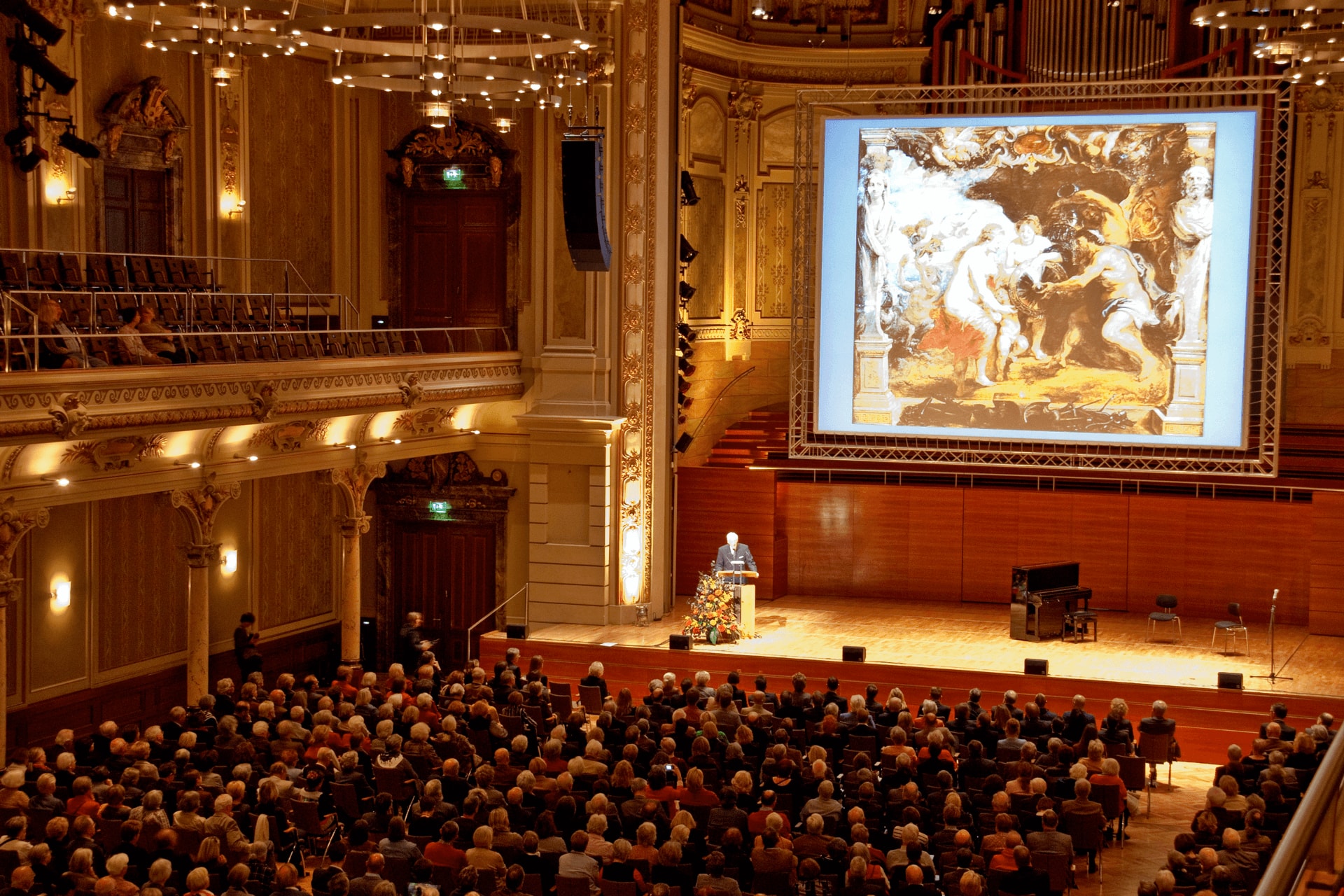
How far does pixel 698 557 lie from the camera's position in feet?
68.5

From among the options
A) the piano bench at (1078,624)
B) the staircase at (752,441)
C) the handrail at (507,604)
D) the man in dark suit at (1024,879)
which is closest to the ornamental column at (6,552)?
the handrail at (507,604)

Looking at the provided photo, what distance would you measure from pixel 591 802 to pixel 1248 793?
4872 millimetres

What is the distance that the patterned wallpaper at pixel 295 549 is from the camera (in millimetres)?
18328

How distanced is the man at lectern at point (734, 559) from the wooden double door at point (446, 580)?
11.6ft

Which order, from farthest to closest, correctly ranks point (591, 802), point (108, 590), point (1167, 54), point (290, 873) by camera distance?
1. point (1167, 54)
2. point (108, 590)
3. point (591, 802)
4. point (290, 873)

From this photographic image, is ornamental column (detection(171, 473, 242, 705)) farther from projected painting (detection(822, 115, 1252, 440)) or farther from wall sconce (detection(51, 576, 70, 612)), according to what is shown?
projected painting (detection(822, 115, 1252, 440))

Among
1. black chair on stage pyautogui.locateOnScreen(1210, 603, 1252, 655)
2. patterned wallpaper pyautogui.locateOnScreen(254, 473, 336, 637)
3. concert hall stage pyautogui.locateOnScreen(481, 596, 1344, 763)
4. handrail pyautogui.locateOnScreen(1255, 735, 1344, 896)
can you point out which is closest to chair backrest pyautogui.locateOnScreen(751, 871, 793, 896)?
handrail pyautogui.locateOnScreen(1255, 735, 1344, 896)

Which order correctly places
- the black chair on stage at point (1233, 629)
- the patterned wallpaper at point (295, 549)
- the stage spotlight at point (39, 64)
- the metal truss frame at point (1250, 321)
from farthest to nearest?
1. the patterned wallpaper at point (295, 549)
2. the black chair on stage at point (1233, 629)
3. the metal truss frame at point (1250, 321)
4. the stage spotlight at point (39, 64)

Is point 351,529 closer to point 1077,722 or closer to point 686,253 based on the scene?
point 686,253

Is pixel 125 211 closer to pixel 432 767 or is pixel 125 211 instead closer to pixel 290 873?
pixel 432 767

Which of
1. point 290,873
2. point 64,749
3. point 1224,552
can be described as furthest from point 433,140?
point 290,873

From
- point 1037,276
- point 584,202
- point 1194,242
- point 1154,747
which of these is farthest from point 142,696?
point 1194,242

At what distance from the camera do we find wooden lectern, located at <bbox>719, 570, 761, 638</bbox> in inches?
698

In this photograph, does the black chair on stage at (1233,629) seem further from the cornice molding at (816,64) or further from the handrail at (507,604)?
the cornice molding at (816,64)
